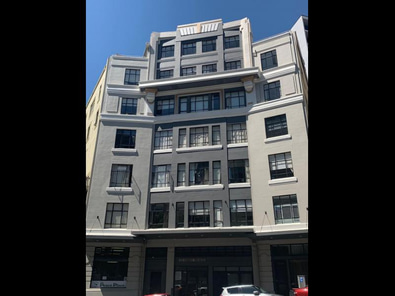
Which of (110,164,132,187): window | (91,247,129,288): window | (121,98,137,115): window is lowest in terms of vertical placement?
(91,247,129,288): window

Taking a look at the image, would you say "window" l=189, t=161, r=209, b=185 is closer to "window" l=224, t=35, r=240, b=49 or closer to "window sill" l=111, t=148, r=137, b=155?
"window sill" l=111, t=148, r=137, b=155

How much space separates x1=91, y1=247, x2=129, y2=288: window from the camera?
23266mm

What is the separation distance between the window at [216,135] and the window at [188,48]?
1046cm

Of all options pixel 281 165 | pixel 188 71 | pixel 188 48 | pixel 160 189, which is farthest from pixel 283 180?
pixel 188 48

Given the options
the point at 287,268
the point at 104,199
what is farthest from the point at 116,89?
the point at 287,268

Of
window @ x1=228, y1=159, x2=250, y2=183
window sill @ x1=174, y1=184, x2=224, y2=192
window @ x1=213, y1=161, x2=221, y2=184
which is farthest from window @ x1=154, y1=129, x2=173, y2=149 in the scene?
window @ x1=228, y1=159, x2=250, y2=183

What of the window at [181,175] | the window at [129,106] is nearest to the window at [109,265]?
the window at [181,175]

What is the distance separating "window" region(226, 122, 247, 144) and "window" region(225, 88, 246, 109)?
7.28ft

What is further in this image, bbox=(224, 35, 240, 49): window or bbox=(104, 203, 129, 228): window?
bbox=(224, 35, 240, 49): window

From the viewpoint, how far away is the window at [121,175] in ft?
88.2

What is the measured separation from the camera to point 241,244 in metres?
23.8
